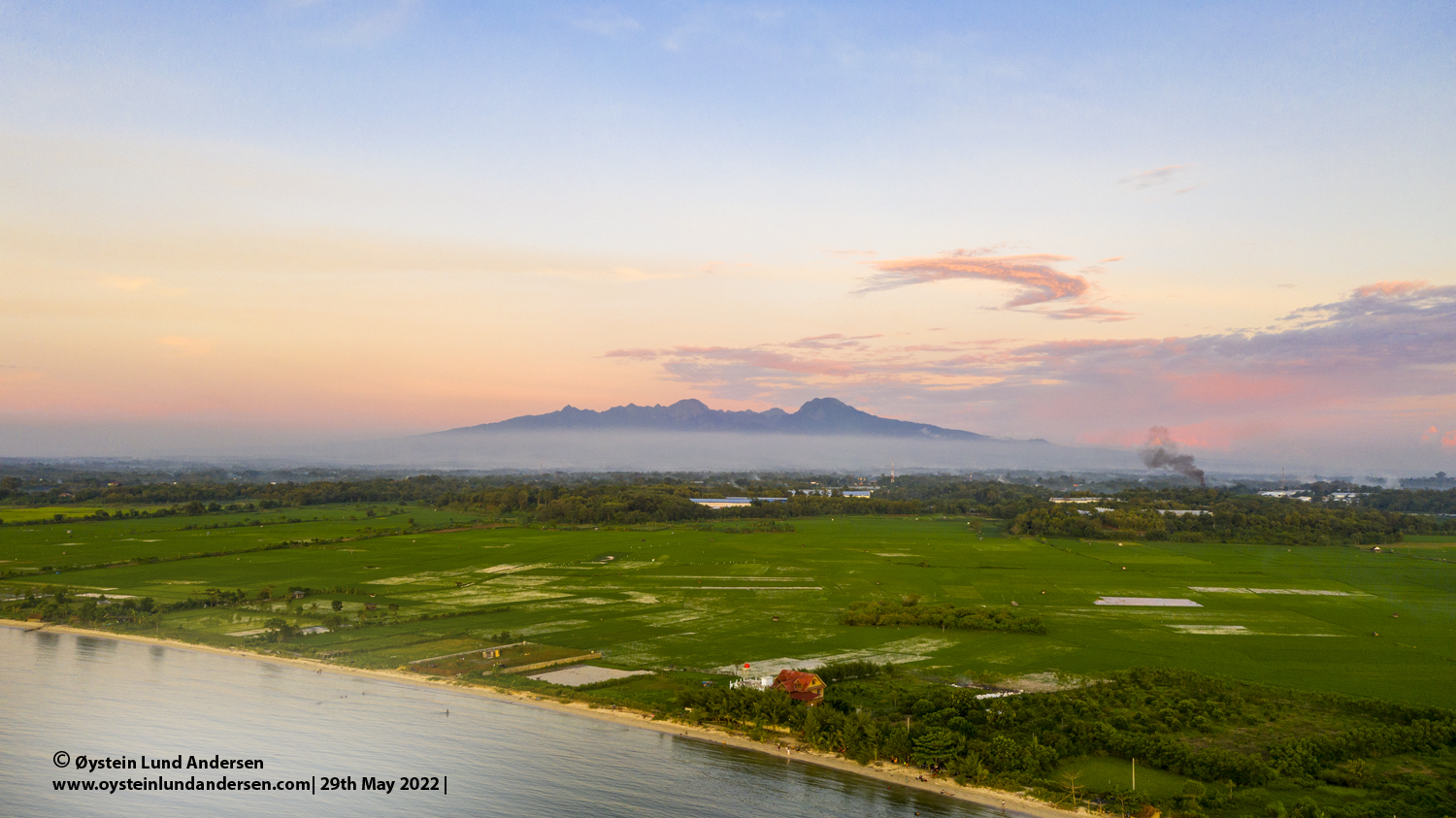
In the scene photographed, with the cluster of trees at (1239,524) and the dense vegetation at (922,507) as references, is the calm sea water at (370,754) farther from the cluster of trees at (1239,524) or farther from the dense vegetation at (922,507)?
the cluster of trees at (1239,524)

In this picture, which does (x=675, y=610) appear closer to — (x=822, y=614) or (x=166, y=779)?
(x=822, y=614)

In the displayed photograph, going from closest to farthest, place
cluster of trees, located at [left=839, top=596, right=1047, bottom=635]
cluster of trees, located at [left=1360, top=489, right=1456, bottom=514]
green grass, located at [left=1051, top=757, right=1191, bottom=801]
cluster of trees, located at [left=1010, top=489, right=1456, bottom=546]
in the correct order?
1. green grass, located at [left=1051, top=757, right=1191, bottom=801]
2. cluster of trees, located at [left=839, top=596, right=1047, bottom=635]
3. cluster of trees, located at [left=1010, top=489, right=1456, bottom=546]
4. cluster of trees, located at [left=1360, top=489, right=1456, bottom=514]

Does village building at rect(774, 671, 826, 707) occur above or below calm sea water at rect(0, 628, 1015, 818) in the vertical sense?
above

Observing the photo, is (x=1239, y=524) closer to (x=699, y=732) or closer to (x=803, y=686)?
(x=803, y=686)

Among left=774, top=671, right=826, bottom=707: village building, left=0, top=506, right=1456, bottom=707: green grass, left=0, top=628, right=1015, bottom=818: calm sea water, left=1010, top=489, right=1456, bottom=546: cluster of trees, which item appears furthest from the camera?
left=1010, top=489, right=1456, bottom=546: cluster of trees

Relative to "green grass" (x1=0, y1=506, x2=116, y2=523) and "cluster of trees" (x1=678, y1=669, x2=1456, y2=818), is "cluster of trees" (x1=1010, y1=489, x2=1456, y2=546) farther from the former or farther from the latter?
"green grass" (x1=0, y1=506, x2=116, y2=523)

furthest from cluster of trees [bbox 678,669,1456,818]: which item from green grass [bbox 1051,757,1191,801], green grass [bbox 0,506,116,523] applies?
green grass [bbox 0,506,116,523]

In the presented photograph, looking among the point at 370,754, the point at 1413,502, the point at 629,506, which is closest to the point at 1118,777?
the point at 370,754

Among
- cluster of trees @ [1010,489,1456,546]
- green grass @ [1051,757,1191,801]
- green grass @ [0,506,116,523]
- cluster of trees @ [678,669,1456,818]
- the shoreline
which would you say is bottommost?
green grass @ [0,506,116,523]
